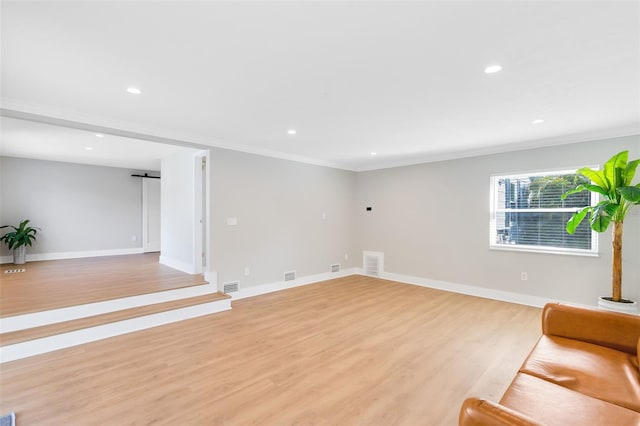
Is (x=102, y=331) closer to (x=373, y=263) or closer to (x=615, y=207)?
(x=373, y=263)

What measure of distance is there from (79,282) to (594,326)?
6488mm

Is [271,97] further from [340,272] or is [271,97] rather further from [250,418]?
[340,272]

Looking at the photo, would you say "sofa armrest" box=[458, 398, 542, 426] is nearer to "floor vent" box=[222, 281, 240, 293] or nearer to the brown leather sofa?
the brown leather sofa

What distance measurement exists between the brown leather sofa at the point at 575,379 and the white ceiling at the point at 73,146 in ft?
18.7

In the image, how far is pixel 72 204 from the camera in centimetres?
A: 711

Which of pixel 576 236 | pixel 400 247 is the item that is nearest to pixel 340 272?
pixel 400 247

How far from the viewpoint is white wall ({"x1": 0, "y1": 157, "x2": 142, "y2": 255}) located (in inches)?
254

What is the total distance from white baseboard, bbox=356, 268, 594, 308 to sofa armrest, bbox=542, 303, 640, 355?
2487 millimetres

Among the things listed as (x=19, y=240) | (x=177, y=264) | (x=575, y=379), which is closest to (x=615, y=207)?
(x=575, y=379)

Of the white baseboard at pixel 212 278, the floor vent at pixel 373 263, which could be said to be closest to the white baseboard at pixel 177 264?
the white baseboard at pixel 212 278

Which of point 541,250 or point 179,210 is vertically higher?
point 179,210

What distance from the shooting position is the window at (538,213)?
4.23m

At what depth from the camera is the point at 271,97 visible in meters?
2.87

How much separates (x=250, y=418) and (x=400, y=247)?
4.77 metres
